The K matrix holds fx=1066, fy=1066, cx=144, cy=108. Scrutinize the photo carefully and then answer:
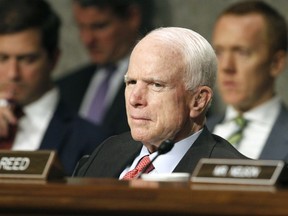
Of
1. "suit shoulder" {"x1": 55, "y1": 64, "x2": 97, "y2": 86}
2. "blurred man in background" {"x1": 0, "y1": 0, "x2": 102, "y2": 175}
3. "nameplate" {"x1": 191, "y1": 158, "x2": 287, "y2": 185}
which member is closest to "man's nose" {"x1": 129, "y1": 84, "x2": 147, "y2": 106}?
"nameplate" {"x1": 191, "y1": 158, "x2": 287, "y2": 185}

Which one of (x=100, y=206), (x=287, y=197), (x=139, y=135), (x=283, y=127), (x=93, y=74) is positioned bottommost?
(x=93, y=74)

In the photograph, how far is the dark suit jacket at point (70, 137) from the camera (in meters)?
5.83

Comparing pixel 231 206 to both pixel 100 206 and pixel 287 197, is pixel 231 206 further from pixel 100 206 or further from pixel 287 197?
pixel 100 206

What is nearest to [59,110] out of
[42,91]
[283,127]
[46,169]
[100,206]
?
[42,91]

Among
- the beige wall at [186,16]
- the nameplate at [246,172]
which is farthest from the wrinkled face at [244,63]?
the nameplate at [246,172]

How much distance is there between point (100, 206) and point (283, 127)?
3.22 m

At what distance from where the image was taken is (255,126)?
5.93m

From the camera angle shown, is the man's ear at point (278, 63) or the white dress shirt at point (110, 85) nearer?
the man's ear at point (278, 63)

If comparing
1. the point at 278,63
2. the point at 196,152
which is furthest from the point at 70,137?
the point at 196,152

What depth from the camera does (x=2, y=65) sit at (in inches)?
245

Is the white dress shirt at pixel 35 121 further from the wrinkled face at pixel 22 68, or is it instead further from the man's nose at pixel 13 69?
the man's nose at pixel 13 69

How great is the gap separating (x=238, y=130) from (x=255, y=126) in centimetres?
10

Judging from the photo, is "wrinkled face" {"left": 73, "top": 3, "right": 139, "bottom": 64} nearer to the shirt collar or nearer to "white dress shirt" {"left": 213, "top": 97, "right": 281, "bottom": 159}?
"white dress shirt" {"left": 213, "top": 97, "right": 281, "bottom": 159}

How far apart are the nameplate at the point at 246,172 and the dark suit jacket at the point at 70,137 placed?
2.87 metres
